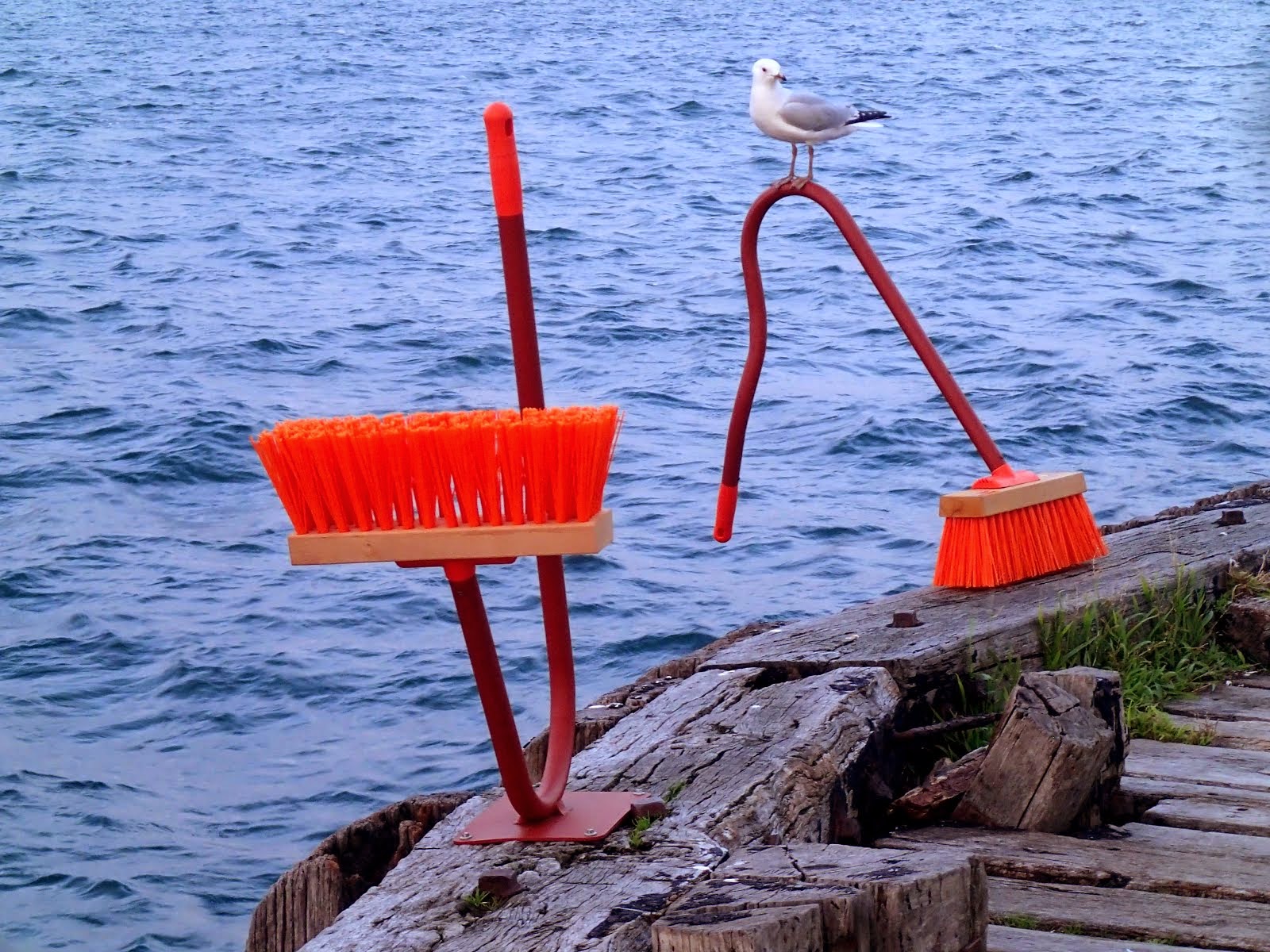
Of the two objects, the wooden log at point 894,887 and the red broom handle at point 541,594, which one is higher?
the red broom handle at point 541,594

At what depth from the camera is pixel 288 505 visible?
2156 millimetres

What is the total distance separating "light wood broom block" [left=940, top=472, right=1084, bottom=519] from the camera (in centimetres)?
369

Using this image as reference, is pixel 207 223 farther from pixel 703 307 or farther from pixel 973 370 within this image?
pixel 973 370

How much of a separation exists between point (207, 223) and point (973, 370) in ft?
26.8

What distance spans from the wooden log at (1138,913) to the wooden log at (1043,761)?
7.9 inches

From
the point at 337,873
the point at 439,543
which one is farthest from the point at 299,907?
the point at 439,543

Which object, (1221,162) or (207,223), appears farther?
(1221,162)

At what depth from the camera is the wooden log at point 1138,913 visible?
7.83 feet

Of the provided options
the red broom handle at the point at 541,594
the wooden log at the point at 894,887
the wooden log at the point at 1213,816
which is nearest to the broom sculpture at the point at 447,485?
the red broom handle at the point at 541,594

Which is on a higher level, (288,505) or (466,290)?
(288,505)

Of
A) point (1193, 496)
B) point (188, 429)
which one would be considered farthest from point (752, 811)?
point (188, 429)

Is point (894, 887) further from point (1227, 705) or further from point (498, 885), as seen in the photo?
point (1227, 705)

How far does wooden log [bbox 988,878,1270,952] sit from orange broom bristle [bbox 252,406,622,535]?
40.9 inches

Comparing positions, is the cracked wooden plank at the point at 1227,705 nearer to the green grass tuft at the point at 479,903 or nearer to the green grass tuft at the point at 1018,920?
the green grass tuft at the point at 1018,920
